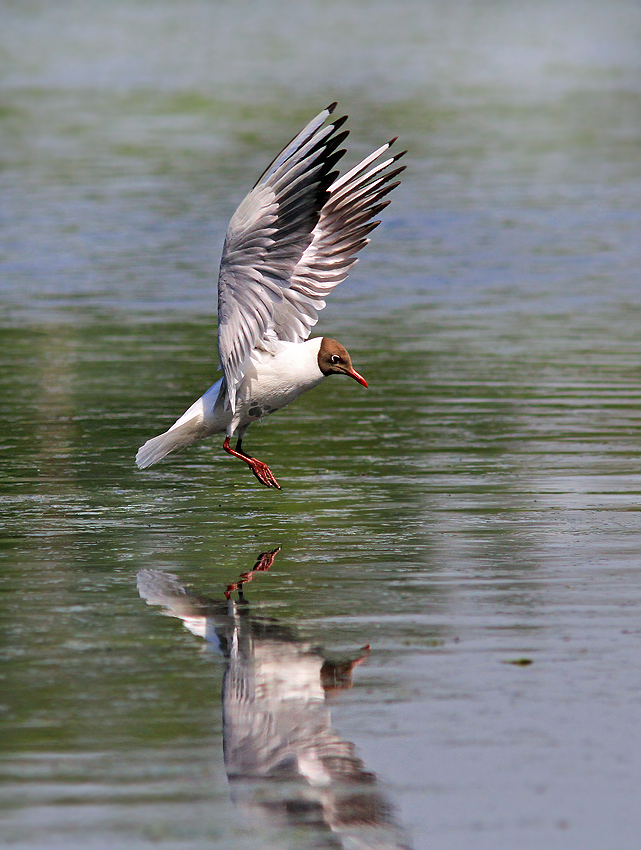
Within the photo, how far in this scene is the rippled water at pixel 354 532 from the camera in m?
5.29

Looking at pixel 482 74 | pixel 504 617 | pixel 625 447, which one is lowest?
pixel 482 74

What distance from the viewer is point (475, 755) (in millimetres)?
5492

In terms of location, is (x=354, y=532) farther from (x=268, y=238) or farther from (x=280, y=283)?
(x=268, y=238)

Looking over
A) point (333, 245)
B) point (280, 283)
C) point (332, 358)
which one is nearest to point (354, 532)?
point (332, 358)

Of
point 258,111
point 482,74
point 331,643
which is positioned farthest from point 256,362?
point 482,74

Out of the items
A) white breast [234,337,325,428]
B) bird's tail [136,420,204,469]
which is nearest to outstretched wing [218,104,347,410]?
white breast [234,337,325,428]

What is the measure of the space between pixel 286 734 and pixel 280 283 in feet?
13.3

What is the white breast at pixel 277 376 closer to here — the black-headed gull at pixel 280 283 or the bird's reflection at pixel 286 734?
the black-headed gull at pixel 280 283

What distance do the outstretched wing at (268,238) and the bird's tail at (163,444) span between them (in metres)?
0.40

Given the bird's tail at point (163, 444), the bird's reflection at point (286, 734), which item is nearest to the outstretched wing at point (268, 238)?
the bird's tail at point (163, 444)

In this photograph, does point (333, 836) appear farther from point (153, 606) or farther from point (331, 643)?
point (153, 606)

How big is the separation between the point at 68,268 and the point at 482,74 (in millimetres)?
28716

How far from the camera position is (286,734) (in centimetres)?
579

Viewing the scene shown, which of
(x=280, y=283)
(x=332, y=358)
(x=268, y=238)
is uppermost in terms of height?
(x=268, y=238)
